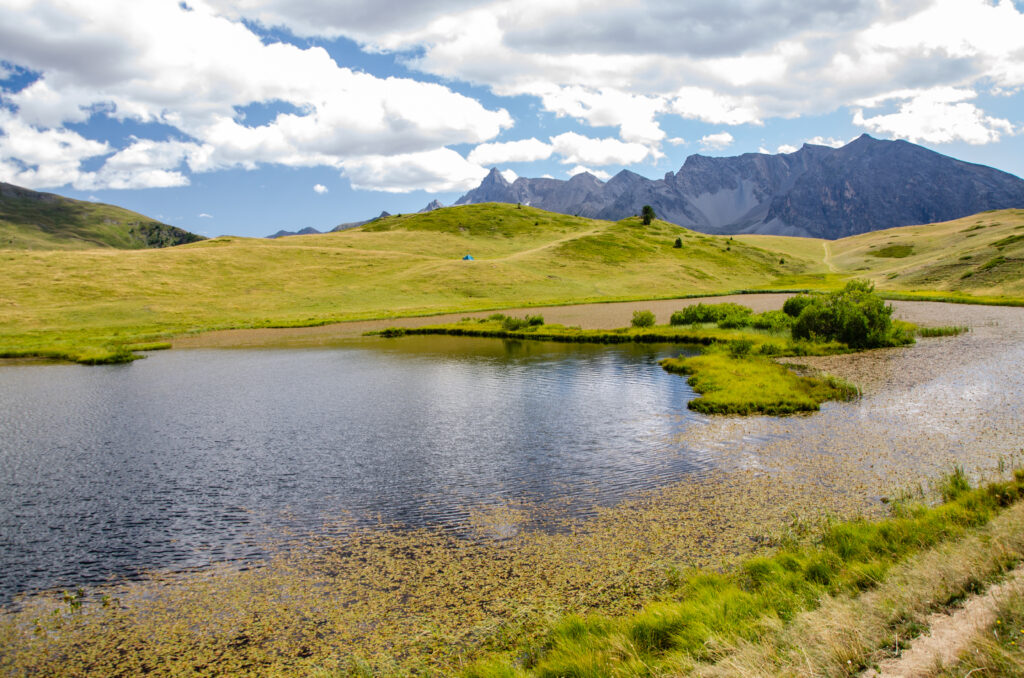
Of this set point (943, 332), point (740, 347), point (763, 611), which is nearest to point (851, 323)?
point (740, 347)

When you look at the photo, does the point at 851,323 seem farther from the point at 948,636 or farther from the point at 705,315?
the point at 948,636

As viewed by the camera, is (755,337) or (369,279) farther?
(369,279)

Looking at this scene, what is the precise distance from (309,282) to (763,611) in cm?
11655

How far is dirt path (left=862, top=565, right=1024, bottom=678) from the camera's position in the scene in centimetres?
740

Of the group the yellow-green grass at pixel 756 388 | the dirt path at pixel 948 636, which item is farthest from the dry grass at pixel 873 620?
the yellow-green grass at pixel 756 388

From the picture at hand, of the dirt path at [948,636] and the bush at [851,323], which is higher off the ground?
the bush at [851,323]

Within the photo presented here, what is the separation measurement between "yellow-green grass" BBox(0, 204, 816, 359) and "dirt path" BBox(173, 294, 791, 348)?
526cm

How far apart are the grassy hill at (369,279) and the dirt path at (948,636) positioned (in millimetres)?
65163

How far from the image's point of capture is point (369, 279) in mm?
120562

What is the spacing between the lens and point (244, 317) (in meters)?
92.6

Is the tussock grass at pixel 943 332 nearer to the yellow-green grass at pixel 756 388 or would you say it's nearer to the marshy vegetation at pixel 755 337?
the marshy vegetation at pixel 755 337

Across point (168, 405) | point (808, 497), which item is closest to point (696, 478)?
point (808, 497)

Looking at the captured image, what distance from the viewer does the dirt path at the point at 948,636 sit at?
24.3 feet

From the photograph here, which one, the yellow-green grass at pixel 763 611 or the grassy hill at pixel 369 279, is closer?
the yellow-green grass at pixel 763 611
